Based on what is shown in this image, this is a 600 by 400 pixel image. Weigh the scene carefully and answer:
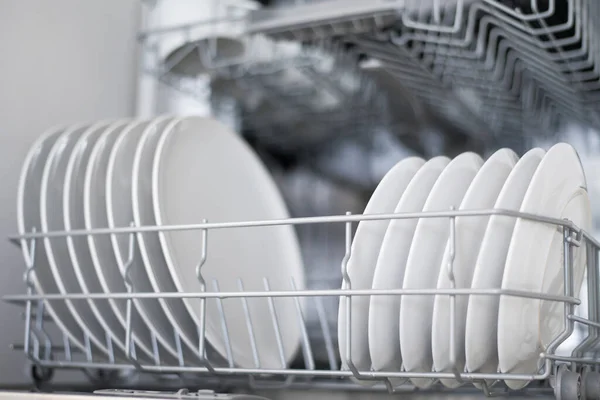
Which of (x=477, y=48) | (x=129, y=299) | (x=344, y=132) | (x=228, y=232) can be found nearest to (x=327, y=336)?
(x=228, y=232)

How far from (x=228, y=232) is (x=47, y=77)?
1.16ft

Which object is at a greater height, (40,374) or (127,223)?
(127,223)

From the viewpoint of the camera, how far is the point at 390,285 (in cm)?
70

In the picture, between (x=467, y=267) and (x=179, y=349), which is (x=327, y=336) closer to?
(x=179, y=349)

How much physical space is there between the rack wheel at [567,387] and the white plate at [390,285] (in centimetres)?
13

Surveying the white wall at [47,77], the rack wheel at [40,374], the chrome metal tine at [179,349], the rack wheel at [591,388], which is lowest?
the rack wheel at [40,374]

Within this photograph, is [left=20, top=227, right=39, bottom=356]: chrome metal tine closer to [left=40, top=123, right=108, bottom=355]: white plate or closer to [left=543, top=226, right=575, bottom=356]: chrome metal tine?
[left=40, top=123, right=108, bottom=355]: white plate

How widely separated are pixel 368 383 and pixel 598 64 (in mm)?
465

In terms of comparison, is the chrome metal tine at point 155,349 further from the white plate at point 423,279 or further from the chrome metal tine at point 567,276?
the chrome metal tine at point 567,276

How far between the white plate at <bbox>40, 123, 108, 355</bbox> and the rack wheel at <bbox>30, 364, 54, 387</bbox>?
0.27 feet

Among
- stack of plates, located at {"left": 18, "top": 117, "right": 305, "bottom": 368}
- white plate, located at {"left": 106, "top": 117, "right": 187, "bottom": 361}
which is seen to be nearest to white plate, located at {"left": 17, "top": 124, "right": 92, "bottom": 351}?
stack of plates, located at {"left": 18, "top": 117, "right": 305, "bottom": 368}

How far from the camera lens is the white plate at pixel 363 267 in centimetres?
70

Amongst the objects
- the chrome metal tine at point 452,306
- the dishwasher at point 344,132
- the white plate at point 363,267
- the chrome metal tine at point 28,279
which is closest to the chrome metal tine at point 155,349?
the dishwasher at point 344,132

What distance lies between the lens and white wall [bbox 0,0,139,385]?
1033mm
